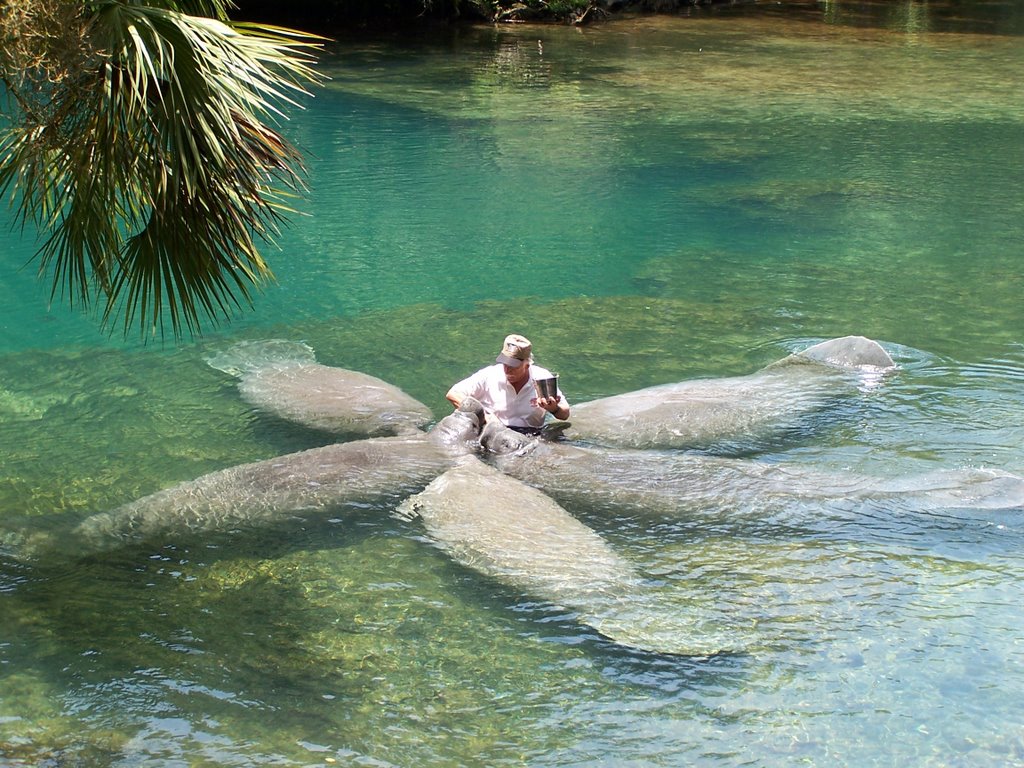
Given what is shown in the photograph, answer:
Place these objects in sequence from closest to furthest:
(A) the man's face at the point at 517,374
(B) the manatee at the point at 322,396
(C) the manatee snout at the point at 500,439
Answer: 1. (C) the manatee snout at the point at 500,439
2. (A) the man's face at the point at 517,374
3. (B) the manatee at the point at 322,396

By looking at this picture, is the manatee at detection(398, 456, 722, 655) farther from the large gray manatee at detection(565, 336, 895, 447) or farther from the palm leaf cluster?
the palm leaf cluster

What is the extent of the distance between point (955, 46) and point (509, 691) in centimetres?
2608

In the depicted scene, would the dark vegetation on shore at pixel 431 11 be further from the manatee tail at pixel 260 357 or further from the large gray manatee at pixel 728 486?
the large gray manatee at pixel 728 486

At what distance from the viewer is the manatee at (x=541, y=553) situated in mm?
5492

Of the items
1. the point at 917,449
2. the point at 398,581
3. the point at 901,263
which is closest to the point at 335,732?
the point at 398,581

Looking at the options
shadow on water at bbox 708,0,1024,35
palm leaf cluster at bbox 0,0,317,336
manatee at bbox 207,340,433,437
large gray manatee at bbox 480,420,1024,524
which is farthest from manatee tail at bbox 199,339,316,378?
shadow on water at bbox 708,0,1024,35

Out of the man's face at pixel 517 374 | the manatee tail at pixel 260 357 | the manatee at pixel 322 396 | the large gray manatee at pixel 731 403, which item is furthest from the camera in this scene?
the manatee tail at pixel 260 357

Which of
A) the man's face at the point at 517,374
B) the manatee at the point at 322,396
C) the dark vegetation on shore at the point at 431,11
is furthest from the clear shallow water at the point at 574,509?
the dark vegetation on shore at the point at 431,11

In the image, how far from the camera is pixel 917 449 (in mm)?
7539

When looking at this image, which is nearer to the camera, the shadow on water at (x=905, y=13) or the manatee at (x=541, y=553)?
the manatee at (x=541, y=553)

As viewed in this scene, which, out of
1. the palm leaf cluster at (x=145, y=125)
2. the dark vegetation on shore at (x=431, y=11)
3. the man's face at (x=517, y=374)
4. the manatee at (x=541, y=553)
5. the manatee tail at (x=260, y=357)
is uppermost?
the dark vegetation on shore at (x=431, y=11)

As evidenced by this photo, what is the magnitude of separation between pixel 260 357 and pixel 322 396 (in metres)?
1.36

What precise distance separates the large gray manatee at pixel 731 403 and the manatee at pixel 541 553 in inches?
44.5

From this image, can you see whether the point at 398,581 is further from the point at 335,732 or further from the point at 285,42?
the point at 285,42
